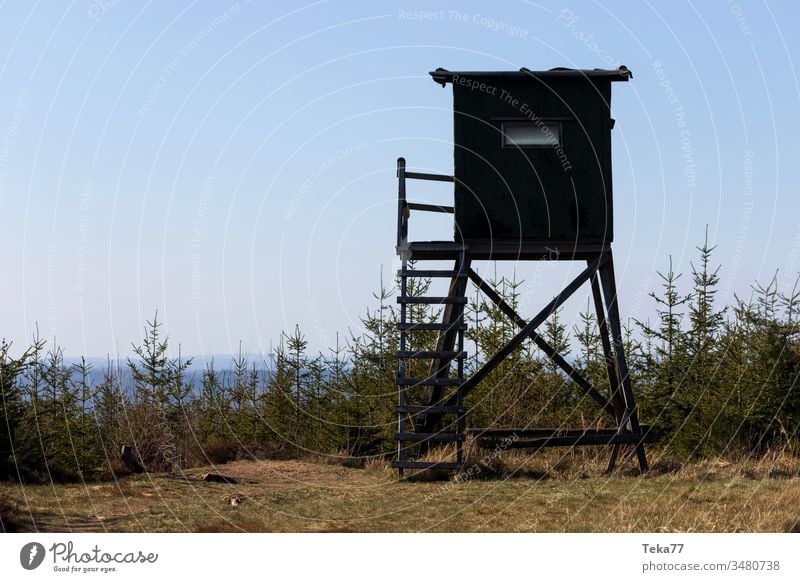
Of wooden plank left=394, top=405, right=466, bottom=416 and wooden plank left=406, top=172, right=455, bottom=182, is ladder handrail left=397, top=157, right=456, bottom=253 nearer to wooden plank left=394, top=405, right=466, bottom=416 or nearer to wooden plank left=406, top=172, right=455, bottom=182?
wooden plank left=406, top=172, right=455, bottom=182

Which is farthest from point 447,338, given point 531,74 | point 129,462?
point 129,462

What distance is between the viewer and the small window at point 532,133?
639 inches

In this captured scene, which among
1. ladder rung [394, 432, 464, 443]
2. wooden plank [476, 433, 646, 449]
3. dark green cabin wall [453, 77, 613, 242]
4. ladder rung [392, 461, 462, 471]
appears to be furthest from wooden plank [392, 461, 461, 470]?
dark green cabin wall [453, 77, 613, 242]

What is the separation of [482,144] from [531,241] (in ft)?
5.92

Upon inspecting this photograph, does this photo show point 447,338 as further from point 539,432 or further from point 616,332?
point 616,332

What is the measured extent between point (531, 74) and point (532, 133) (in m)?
0.96

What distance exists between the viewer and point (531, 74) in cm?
1614

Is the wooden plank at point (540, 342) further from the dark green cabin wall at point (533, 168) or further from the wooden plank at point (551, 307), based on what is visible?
the dark green cabin wall at point (533, 168)

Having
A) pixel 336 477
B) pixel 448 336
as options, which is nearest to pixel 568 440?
pixel 448 336

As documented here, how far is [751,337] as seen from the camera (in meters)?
19.2

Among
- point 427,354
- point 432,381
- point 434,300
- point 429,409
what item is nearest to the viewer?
point 429,409

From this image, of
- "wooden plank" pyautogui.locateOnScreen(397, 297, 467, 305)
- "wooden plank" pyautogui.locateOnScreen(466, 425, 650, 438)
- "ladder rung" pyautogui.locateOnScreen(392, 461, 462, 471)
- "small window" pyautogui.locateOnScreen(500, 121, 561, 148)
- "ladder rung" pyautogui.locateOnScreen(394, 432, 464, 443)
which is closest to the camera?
"ladder rung" pyautogui.locateOnScreen(392, 461, 462, 471)

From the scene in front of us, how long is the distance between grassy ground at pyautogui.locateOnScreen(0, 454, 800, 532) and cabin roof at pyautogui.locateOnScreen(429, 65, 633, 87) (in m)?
6.37

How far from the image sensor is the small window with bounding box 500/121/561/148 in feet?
53.2
